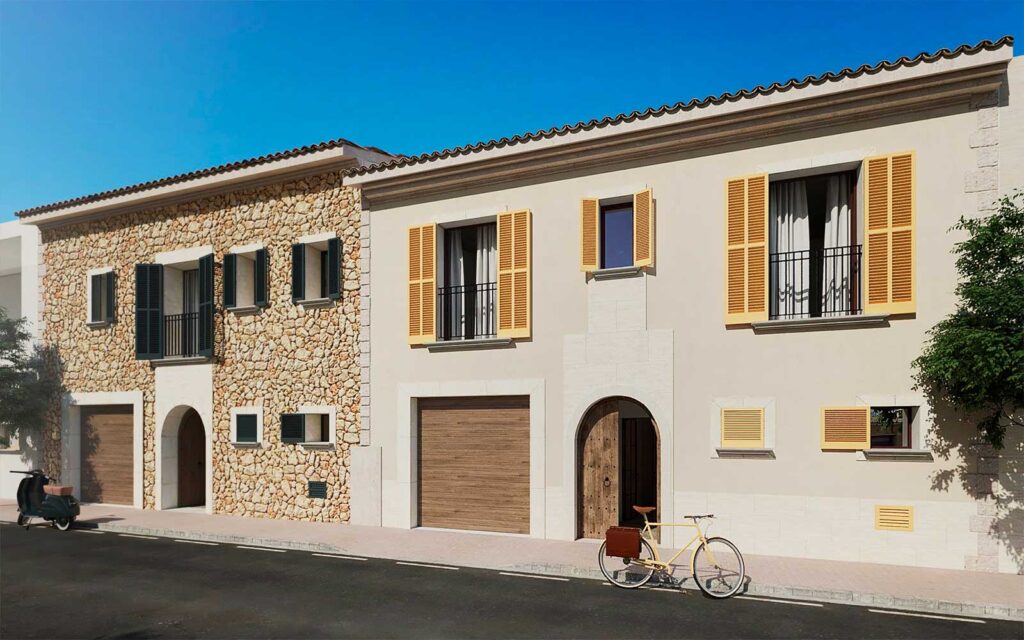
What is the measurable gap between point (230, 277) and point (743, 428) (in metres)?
11.3

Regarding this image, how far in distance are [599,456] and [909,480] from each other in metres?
4.59

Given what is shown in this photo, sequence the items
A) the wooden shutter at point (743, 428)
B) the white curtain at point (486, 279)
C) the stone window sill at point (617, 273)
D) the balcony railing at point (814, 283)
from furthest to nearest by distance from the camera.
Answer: the white curtain at point (486, 279)
the stone window sill at point (617, 273)
the wooden shutter at point (743, 428)
the balcony railing at point (814, 283)

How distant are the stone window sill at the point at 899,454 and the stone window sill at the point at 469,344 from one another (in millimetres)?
5913

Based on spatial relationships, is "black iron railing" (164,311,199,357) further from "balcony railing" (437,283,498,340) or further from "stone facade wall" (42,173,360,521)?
"balcony railing" (437,283,498,340)

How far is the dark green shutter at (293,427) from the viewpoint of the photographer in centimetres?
1523

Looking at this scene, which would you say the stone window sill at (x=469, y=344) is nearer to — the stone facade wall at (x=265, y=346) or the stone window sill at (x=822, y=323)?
the stone facade wall at (x=265, y=346)

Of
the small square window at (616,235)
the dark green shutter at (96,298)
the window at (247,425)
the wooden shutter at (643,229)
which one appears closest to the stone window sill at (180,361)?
the window at (247,425)

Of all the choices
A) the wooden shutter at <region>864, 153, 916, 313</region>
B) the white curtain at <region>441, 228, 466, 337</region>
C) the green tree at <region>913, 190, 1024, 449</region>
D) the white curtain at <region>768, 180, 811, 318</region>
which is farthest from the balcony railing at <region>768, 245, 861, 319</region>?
Result: the white curtain at <region>441, 228, 466, 337</region>

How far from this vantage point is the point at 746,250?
1123 cm

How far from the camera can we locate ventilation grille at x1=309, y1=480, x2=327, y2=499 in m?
14.9

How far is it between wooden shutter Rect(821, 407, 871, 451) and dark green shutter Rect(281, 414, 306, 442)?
32.3 feet

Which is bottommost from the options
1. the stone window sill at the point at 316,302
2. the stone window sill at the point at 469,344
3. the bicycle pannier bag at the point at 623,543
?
the bicycle pannier bag at the point at 623,543

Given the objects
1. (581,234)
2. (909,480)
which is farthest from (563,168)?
(909,480)

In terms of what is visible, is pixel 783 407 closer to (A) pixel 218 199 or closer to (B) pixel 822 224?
(B) pixel 822 224
